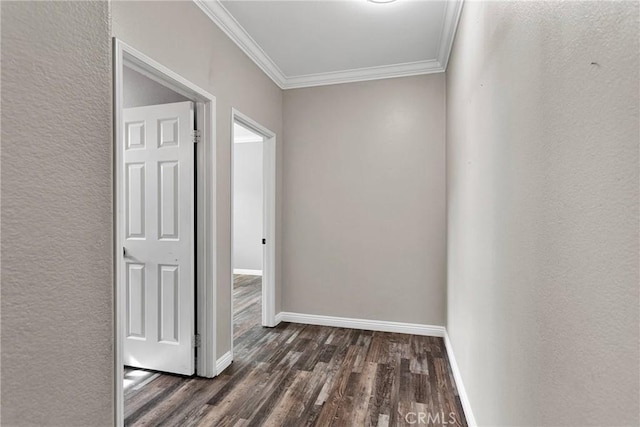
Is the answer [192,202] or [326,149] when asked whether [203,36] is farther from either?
[326,149]

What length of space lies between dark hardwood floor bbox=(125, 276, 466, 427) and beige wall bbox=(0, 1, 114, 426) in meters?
1.57

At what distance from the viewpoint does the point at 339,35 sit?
8.97 ft

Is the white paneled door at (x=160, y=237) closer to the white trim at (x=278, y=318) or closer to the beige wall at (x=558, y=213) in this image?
the white trim at (x=278, y=318)

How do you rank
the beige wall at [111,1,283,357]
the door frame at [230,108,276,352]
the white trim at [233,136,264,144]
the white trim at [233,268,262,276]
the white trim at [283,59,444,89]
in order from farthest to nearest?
the white trim at [233,268,262,276] < the white trim at [233,136,264,144] < the door frame at [230,108,276,352] < the white trim at [283,59,444,89] < the beige wall at [111,1,283,357]

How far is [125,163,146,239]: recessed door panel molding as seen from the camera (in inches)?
100.0

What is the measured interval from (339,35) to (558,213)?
245cm

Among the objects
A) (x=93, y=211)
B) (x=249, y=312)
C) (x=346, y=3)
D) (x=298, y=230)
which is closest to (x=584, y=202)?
(x=93, y=211)

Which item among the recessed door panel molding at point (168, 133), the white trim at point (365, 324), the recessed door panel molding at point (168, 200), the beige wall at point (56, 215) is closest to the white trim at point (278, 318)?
the white trim at point (365, 324)

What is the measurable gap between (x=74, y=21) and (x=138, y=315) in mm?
2438

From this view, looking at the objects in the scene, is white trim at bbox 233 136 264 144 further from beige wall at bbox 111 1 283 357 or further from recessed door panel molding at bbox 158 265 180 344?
recessed door panel molding at bbox 158 265 180 344

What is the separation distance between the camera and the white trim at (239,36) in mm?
2299

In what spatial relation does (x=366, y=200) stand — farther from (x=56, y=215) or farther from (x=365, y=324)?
(x=56, y=215)

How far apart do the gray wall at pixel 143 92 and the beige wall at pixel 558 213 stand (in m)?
2.20

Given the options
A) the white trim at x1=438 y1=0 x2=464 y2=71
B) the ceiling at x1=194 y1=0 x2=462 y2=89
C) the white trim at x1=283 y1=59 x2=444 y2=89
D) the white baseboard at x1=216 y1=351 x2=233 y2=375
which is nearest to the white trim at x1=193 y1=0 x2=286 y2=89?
the ceiling at x1=194 y1=0 x2=462 y2=89
